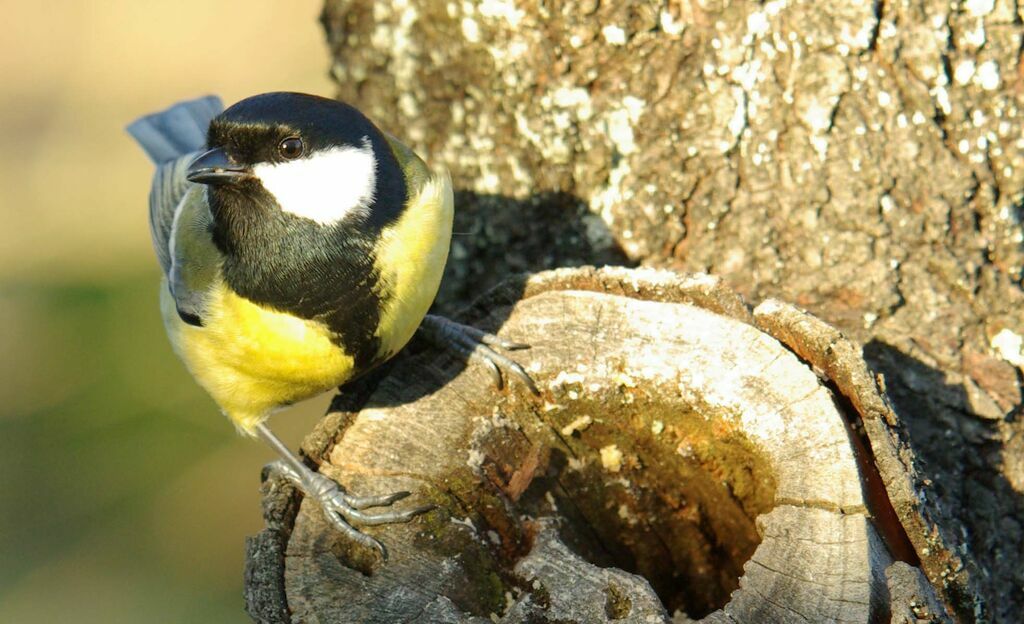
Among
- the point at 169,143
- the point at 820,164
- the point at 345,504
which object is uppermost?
the point at 820,164

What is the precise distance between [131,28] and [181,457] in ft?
8.49

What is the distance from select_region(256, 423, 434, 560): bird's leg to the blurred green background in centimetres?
159

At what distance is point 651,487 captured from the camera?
217cm

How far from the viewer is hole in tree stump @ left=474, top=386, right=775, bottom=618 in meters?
2.03

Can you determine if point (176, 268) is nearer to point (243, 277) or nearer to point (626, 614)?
point (243, 277)

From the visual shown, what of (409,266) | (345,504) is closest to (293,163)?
(409,266)

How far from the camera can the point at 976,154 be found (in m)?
2.26

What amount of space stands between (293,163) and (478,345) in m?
0.52

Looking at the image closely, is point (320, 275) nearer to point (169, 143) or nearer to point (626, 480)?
point (626, 480)

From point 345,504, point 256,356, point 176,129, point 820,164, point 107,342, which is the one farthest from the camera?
point 107,342

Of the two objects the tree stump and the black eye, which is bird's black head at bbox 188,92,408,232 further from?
the tree stump

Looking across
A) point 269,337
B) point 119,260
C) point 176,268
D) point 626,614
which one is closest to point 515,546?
point 626,614

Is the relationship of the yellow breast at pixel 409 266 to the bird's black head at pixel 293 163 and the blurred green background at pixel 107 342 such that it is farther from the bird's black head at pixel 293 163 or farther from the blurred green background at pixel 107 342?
the blurred green background at pixel 107 342

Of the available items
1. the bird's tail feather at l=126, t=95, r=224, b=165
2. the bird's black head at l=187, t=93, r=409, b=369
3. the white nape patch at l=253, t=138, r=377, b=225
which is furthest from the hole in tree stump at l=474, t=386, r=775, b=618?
the bird's tail feather at l=126, t=95, r=224, b=165
